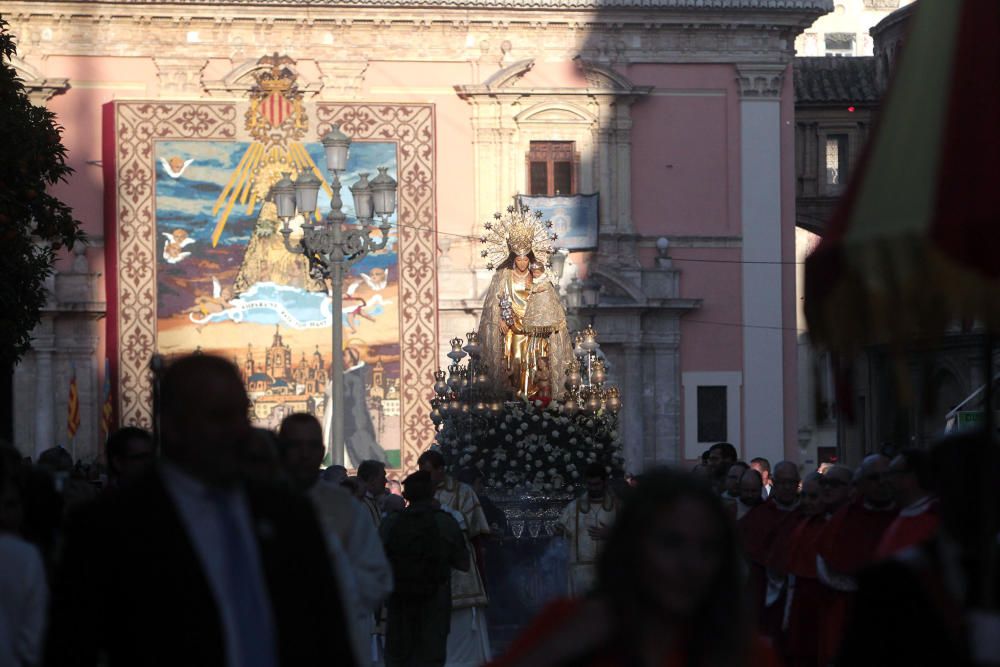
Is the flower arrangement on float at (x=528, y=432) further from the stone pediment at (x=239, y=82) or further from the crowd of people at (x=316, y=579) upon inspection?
the crowd of people at (x=316, y=579)

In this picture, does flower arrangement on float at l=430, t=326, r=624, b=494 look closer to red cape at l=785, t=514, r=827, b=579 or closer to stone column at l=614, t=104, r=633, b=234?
red cape at l=785, t=514, r=827, b=579

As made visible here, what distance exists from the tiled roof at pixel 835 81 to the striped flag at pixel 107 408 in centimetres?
1663

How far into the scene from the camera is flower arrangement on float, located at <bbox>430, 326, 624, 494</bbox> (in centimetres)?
1898

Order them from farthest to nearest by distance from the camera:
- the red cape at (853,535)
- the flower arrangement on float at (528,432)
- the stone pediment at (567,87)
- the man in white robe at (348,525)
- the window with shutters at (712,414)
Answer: the window with shutters at (712,414), the stone pediment at (567,87), the flower arrangement on float at (528,432), the red cape at (853,535), the man in white robe at (348,525)

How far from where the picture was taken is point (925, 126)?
15.9 ft

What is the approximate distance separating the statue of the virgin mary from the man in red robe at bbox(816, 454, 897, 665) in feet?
29.6

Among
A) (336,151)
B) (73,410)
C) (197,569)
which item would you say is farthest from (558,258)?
(197,569)

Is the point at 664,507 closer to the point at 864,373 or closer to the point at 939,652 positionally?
the point at 939,652

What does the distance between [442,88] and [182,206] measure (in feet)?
15.2

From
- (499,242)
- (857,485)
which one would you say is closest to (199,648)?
(857,485)

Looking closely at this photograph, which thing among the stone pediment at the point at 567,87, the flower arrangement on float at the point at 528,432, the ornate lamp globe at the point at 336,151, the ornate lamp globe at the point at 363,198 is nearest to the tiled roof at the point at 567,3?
the stone pediment at the point at 567,87

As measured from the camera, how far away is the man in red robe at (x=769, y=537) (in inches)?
455

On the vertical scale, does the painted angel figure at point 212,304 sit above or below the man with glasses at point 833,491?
above

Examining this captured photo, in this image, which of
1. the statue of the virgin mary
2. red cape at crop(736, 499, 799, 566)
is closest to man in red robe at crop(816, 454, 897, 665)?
red cape at crop(736, 499, 799, 566)
